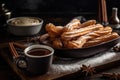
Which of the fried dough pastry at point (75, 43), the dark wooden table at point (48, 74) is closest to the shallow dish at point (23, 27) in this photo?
the dark wooden table at point (48, 74)

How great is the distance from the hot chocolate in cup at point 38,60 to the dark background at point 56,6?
Result: 1.91 feet

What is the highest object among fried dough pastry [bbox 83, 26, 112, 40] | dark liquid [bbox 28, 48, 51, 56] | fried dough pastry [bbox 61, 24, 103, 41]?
fried dough pastry [bbox 61, 24, 103, 41]

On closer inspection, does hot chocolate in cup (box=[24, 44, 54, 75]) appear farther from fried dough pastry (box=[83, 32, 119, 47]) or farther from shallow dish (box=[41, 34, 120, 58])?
fried dough pastry (box=[83, 32, 119, 47])

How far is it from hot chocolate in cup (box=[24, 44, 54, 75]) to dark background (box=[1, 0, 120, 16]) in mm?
581

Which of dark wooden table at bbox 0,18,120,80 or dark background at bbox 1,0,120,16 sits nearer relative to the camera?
dark wooden table at bbox 0,18,120,80

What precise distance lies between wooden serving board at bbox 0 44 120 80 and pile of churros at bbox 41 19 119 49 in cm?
6

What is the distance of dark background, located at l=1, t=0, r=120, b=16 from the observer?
1.37 metres

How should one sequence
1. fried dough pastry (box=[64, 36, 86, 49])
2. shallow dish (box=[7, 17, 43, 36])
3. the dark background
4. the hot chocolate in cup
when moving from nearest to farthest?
the hot chocolate in cup → fried dough pastry (box=[64, 36, 86, 49]) → shallow dish (box=[7, 17, 43, 36]) → the dark background

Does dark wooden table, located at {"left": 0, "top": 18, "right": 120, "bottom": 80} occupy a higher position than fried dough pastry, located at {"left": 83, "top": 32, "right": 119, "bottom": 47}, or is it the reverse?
fried dough pastry, located at {"left": 83, "top": 32, "right": 119, "bottom": 47}

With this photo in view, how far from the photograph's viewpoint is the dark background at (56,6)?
1367 millimetres

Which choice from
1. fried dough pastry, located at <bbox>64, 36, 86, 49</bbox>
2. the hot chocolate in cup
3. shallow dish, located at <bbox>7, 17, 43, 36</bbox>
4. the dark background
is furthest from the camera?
the dark background

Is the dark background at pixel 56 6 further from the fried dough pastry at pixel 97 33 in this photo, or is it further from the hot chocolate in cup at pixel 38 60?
the hot chocolate in cup at pixel 38 60

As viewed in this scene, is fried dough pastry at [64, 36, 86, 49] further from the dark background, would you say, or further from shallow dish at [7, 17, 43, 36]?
the dark background

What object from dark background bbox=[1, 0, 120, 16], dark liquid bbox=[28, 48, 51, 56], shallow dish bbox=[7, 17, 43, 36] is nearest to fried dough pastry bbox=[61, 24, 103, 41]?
dark liquid bbox=[28, 48, 51, 56]
